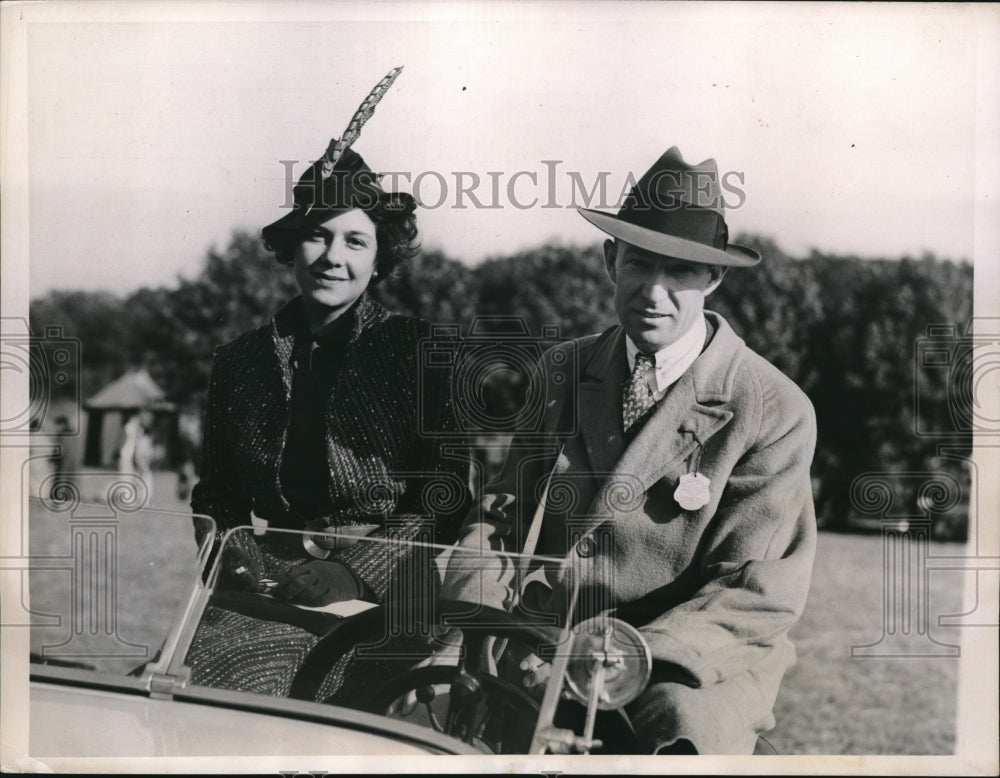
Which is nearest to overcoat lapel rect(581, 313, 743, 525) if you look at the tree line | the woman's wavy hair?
the tree line

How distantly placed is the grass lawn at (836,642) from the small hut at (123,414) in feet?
0.37

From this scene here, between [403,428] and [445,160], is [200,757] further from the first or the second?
[445,160]

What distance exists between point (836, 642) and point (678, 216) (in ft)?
4.40

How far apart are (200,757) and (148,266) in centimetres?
144

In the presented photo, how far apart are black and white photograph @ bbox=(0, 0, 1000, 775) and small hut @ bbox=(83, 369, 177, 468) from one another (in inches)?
0.5

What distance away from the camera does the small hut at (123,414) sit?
11.0 ft

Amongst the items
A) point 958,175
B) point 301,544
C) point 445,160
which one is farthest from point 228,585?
point 958,175

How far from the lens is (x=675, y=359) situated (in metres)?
3.21

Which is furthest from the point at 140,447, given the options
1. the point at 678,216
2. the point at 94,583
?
the point at 678,216

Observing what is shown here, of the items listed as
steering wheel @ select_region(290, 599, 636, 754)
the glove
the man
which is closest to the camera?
steering wheel @ select_region(290, 599, 636, 754)

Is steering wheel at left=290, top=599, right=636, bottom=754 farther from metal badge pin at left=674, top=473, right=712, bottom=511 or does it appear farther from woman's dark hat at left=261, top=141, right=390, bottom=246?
woman's dark hat at left=261, top=141, right=390, bottom=246

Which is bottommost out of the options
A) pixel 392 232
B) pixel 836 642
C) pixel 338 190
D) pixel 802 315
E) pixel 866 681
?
pixel 866 681

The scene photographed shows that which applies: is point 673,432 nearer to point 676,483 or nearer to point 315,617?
point 676,483

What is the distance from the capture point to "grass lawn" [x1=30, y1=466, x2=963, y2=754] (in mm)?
3266
